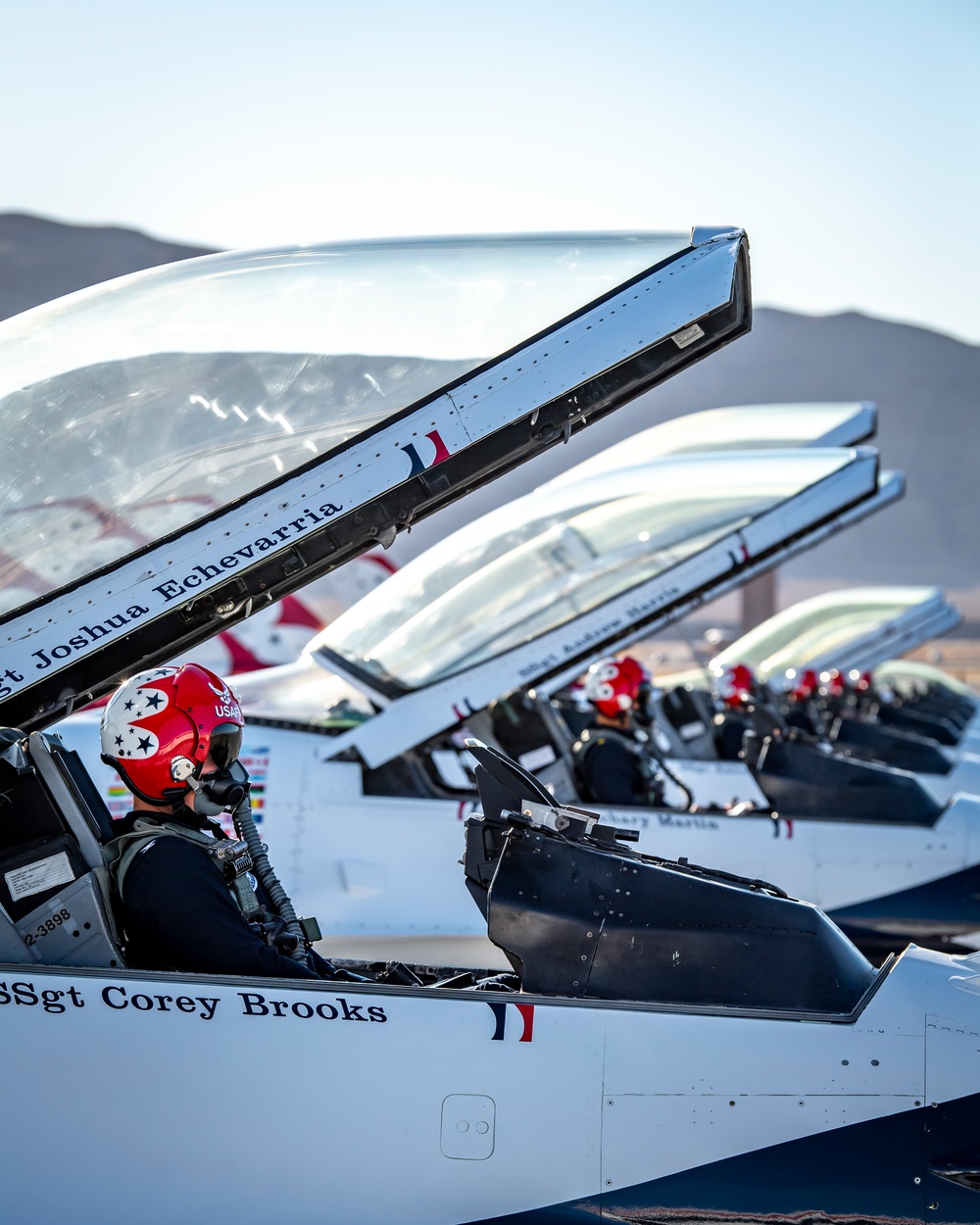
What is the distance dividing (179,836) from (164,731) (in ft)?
0.90

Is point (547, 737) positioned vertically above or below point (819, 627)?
below

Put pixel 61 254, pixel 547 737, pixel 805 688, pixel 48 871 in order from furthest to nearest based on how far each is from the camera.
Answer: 1. pixel 61 254
2. pixel 805 688
3. pixel 547 737
4. pixel 48 871

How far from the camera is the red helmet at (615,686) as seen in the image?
7.45m

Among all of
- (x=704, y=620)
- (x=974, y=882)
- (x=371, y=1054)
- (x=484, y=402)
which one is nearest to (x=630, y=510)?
(x=974, y=882)

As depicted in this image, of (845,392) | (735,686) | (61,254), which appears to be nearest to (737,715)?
(735,686)

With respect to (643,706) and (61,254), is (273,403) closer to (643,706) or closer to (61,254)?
(643,706)

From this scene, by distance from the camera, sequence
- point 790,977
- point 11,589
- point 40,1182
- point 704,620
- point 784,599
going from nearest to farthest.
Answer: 1. point 40,1182
2. point 790,977
3. point 11,589
4. point 704,620
5. point 784,599

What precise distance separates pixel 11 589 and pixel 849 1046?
2.71m

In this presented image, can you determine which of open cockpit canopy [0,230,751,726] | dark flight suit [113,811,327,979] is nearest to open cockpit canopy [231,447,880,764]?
open cockpit canopy [0,230,751,726]

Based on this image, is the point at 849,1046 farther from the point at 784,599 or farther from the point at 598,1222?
the point at 784,599

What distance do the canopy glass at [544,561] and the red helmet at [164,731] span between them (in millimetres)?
3563

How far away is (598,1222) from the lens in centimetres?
290

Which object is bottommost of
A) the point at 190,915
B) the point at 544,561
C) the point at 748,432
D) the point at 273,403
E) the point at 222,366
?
the point at 190,915

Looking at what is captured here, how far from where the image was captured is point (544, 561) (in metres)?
7.40
